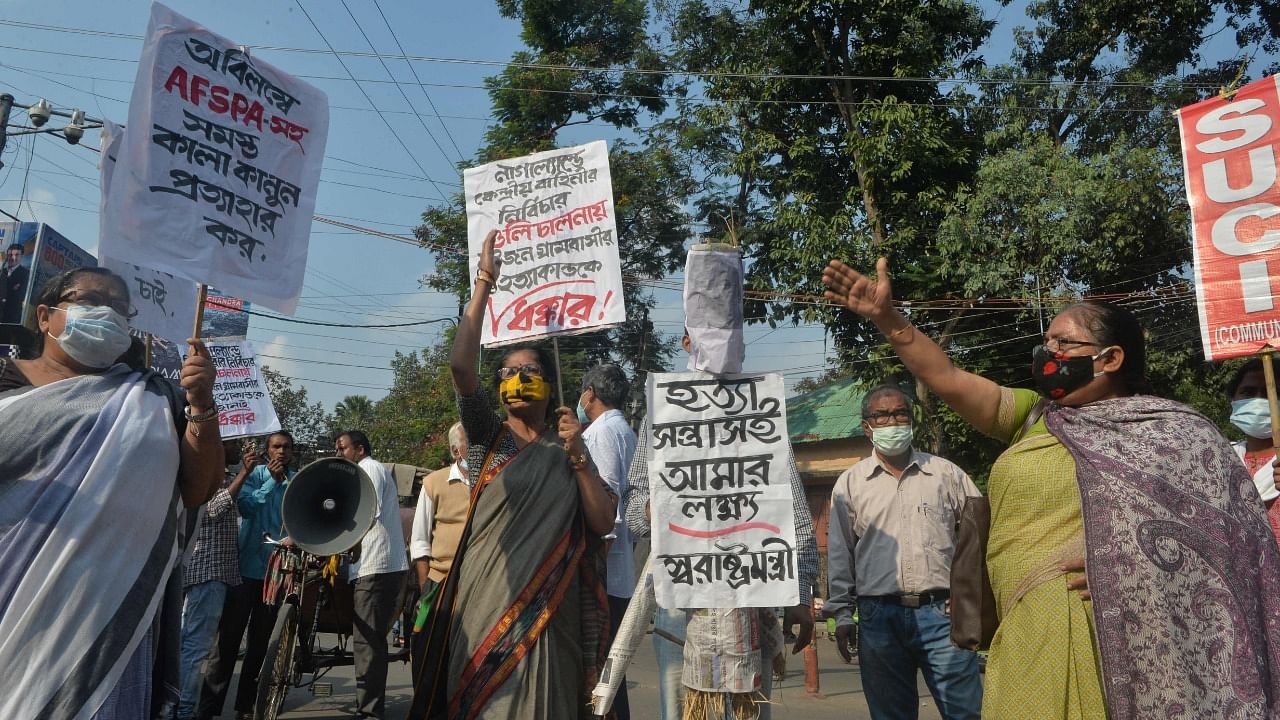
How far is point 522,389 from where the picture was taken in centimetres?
393

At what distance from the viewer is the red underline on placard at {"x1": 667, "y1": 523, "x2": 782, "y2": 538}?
13.3ft

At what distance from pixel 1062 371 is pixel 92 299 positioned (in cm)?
296

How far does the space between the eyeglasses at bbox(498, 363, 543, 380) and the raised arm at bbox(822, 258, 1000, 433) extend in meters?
1.27

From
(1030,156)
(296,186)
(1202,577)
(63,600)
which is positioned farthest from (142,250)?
(1030,156)

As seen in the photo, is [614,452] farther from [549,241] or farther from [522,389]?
[522,389]

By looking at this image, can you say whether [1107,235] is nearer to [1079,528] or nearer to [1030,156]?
[1030,156]

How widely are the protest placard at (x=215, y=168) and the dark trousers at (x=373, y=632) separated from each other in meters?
3.35

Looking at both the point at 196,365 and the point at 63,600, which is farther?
the point at 196,365

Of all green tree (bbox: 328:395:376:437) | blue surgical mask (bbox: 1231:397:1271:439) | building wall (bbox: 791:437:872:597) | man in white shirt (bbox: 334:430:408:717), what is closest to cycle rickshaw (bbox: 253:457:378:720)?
man in white shirt (bbox: 334:430:408:717)

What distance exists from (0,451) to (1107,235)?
1647cm

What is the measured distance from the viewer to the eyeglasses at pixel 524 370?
13.0 feet

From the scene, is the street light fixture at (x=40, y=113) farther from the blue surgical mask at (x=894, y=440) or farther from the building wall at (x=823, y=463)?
the building wall at (x=823, y=463)

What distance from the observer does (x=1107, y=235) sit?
638 inches

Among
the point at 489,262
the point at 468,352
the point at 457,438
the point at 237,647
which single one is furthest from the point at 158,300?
the point at 468,352
